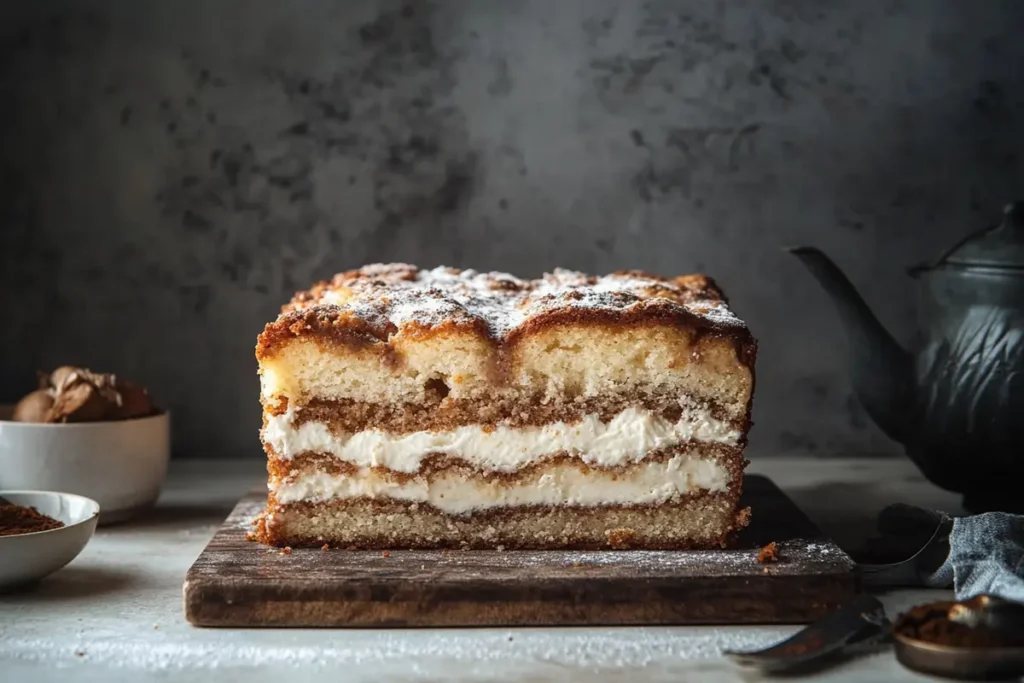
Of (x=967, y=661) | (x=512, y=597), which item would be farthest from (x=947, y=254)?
(x=512, y=597)

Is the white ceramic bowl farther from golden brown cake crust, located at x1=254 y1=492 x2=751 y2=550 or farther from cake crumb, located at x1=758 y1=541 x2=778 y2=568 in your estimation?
cake crumb, located at x1=758 y1=541 x2=778 y2=568

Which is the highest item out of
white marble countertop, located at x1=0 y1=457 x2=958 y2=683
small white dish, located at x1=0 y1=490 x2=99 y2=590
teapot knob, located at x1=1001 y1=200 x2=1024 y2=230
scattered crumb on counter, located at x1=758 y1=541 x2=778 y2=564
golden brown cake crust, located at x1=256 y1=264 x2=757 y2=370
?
teapot knob, located at x1=1001 y1=200 x2=1024 y2=230

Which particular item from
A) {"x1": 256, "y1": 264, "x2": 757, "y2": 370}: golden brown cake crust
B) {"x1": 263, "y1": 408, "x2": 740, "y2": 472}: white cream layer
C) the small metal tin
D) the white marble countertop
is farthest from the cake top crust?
the small metal tin

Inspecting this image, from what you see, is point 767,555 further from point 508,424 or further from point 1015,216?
point 1015,216

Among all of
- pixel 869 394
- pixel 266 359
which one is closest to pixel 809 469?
pixel 869 394

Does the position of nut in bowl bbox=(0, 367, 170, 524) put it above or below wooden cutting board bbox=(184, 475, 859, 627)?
above

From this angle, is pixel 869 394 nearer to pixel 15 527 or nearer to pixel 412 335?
pixel 412 335
